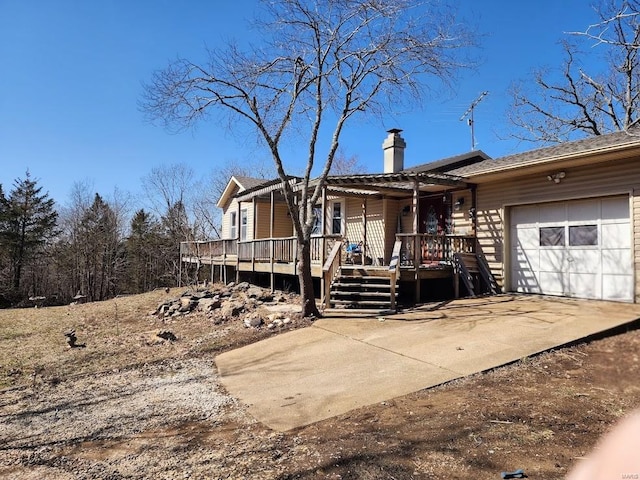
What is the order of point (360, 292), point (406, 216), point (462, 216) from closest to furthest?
point (360, 292), point (462, 216), point (406, 216)

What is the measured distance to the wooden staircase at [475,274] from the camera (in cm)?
1134

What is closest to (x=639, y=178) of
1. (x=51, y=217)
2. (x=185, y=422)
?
(x=185, y=422)

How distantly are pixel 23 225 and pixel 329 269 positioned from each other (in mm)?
31165

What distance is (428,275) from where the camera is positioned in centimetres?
1096

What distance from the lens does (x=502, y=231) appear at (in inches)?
444

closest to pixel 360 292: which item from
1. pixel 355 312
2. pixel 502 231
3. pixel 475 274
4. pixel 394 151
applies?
pixel 355 312

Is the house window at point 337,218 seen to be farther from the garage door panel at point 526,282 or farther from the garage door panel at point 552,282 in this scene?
the garage door panel at point 552,282

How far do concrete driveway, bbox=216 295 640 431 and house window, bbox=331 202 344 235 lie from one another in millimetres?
8100

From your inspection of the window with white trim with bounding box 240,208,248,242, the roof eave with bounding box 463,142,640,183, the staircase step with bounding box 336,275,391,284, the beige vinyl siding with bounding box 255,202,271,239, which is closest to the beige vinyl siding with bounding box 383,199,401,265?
the roof eave with bounding box 463,142,640,183

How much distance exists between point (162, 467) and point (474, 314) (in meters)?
6.91

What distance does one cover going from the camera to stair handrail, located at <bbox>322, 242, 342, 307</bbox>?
10.1 meters

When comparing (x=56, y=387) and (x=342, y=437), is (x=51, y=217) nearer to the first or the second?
(x=56, y=387)

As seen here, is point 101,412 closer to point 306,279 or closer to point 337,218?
point 306,279

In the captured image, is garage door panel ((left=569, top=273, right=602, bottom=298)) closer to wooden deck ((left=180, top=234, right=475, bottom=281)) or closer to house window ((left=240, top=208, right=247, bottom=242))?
wooden deck ((left=180, top=234, right=475, bottom=281))
